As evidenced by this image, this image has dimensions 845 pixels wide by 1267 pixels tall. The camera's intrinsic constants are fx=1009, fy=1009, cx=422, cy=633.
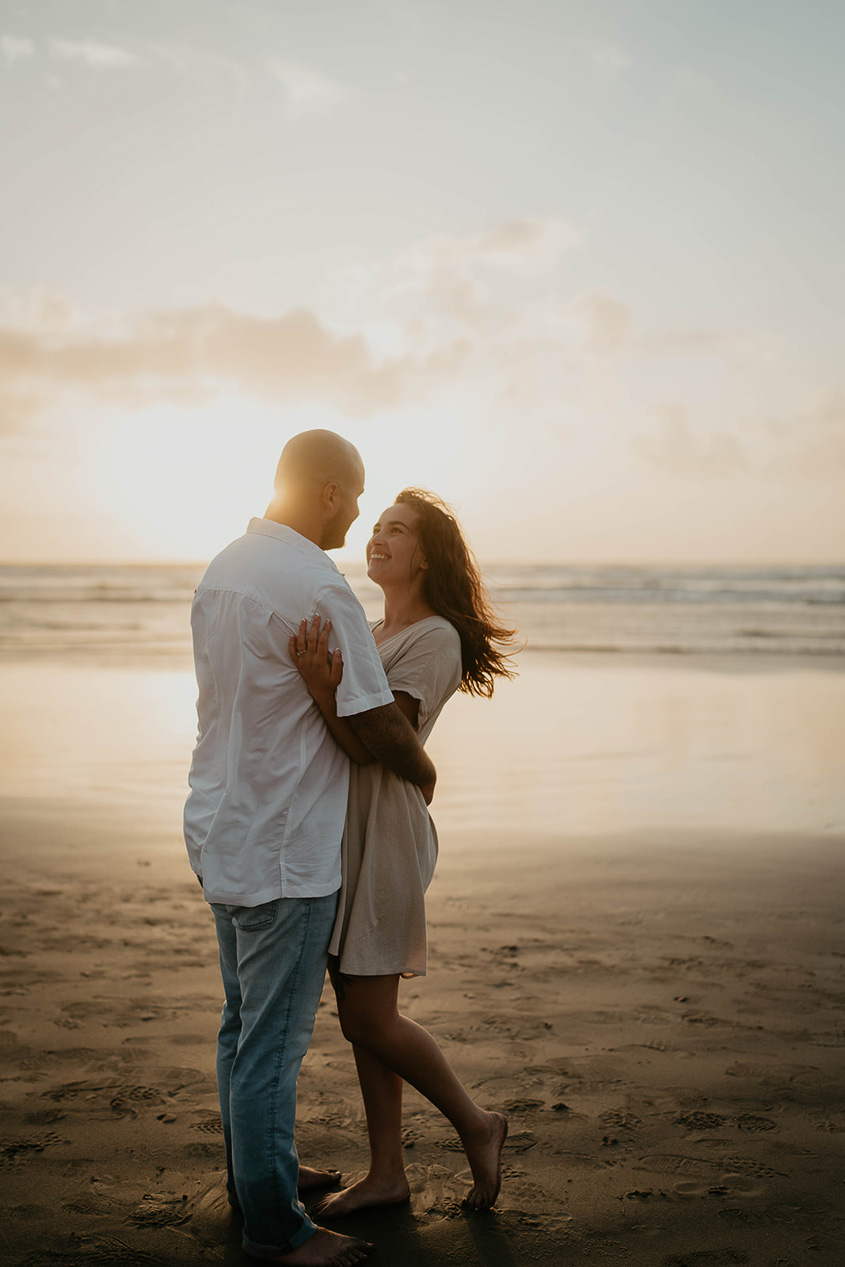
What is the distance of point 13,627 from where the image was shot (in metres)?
23.8

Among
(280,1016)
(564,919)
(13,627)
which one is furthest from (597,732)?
(13,627)

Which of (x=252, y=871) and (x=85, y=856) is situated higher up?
(x=252, y=871)

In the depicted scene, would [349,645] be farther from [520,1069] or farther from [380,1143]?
[520,1069]

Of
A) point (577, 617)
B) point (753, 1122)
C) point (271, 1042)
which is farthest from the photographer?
point (577, 617)

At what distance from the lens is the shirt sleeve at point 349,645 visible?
238 centimetres

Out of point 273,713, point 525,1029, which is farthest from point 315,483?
point 525,1029

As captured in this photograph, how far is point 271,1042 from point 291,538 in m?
1.24

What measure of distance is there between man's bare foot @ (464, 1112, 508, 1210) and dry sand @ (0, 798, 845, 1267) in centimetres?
4

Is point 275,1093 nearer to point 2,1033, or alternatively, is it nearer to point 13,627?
point 2,1033

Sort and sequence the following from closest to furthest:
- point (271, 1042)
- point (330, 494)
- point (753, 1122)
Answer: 1. point (271, 1042)
2. point (330, 494)
3. point (753, 1122)

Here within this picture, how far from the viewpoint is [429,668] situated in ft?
9.16

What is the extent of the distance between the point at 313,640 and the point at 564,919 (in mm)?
3279

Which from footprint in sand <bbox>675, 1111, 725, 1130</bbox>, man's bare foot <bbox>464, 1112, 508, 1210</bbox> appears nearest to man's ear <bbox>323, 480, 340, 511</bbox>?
man's bare foot <bbox>464, 1112, 508, 1210</bbox>

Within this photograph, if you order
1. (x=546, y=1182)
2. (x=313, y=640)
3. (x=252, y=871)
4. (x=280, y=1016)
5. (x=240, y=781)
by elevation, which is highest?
(x=313, y=640)
